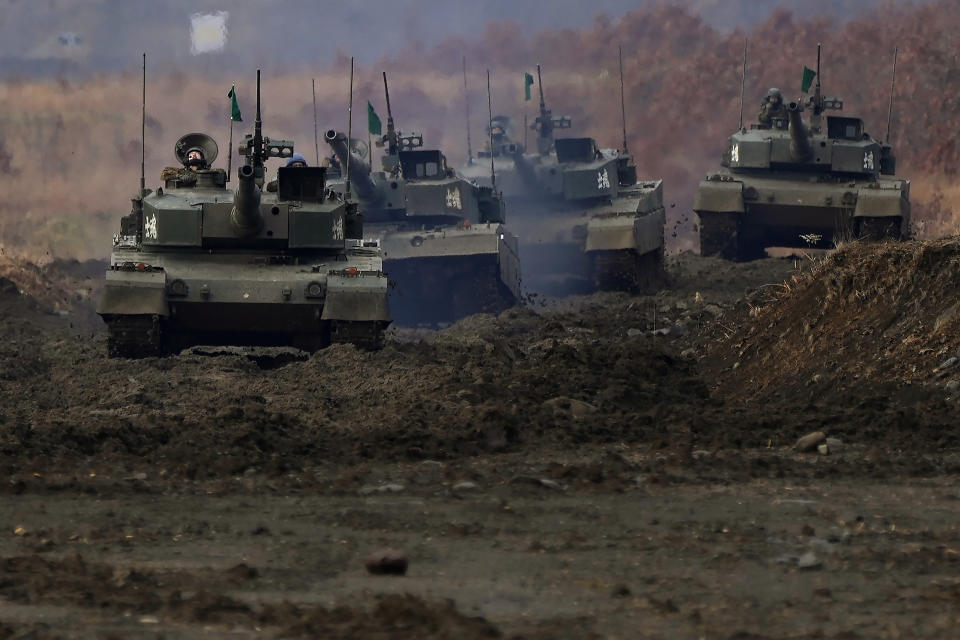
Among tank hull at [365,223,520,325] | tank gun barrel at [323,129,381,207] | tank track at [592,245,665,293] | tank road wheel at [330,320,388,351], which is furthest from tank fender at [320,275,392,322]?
tank track at [592,245,665,293]

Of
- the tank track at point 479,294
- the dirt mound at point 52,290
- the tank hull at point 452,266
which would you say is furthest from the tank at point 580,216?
the dirt mound at point 52,290

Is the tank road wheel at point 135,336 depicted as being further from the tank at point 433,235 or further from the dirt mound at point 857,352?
the tank at point 433,235

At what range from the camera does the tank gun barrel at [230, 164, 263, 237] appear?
19.7 m

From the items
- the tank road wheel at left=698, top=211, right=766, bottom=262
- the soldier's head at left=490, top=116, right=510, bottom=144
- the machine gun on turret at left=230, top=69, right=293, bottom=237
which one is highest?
the soldier's head at left=490, top=116, right=510, bottom=144

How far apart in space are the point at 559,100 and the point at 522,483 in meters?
50.0

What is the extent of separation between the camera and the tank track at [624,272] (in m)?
29.6

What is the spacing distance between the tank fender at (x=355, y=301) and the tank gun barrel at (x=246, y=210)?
1.28 meters

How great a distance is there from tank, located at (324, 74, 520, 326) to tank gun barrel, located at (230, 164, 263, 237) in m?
7.56

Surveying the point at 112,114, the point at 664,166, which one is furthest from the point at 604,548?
the point at 664,166

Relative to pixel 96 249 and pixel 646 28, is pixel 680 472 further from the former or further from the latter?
pixel 646 28

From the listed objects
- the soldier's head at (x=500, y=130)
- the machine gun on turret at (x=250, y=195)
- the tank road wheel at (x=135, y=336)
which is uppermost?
the soldier's head at (x=500, y=130)

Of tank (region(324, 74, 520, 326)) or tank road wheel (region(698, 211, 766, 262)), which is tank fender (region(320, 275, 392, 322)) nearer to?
tank (region(324, 74, 520, 326))

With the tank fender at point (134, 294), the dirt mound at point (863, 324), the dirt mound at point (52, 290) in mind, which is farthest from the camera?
the dirt mound at point (52, 290)

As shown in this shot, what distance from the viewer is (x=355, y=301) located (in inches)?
746
